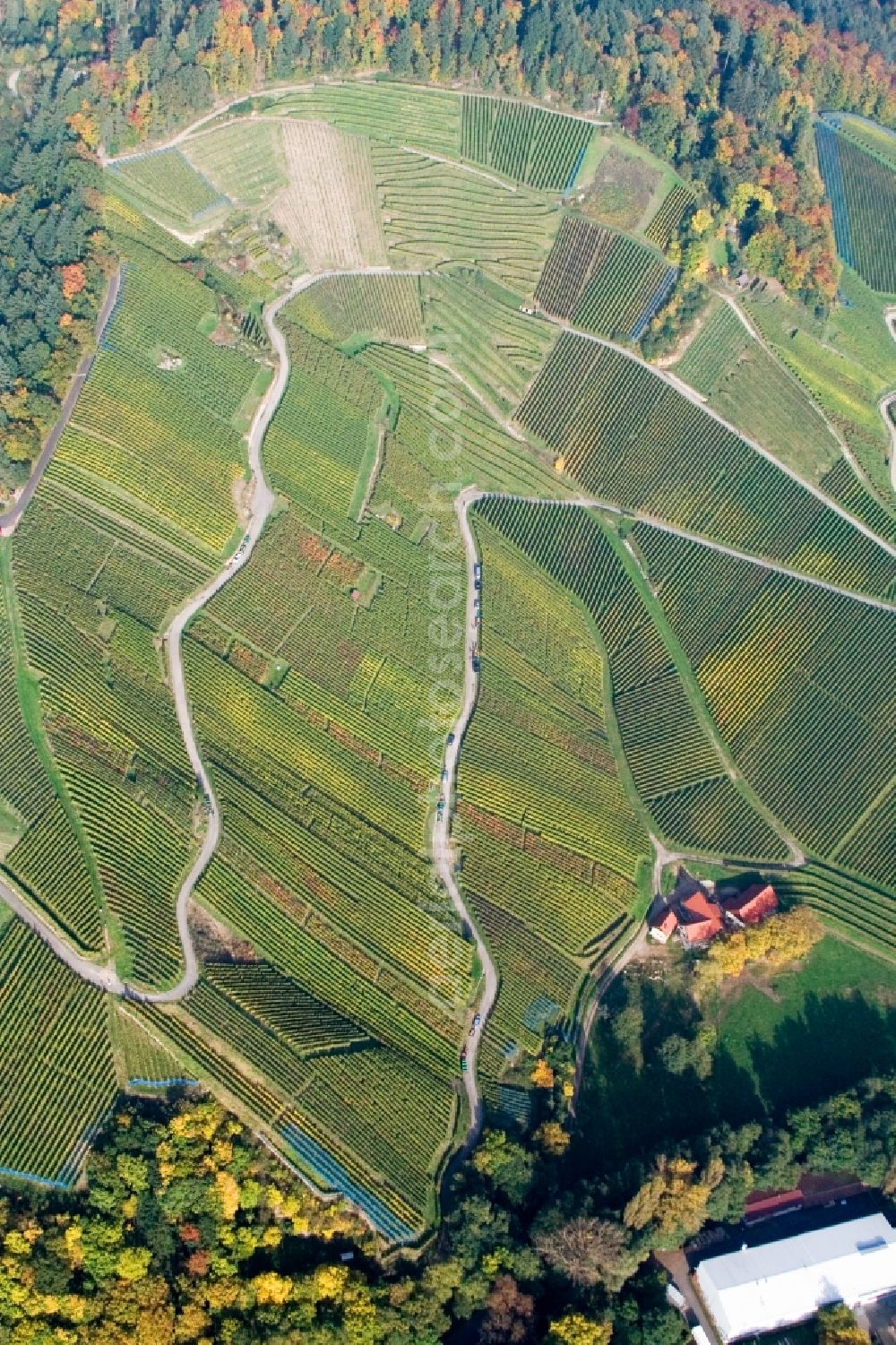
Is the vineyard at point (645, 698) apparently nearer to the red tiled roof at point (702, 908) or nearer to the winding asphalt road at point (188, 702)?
the winding asphalt road at point (188, 702)

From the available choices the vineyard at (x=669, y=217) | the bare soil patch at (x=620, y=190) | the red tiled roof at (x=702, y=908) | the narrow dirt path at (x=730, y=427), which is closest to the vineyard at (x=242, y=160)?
the narrow dirt path at (x=730, y=427)

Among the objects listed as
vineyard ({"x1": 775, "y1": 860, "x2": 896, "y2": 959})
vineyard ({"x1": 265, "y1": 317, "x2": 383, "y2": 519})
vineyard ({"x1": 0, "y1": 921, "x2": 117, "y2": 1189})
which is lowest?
vineyard ({"x1": 0, "y1": 921, "x2": 117, "y2": 1189})

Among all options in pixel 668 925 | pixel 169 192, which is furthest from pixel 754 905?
pixel 169 192

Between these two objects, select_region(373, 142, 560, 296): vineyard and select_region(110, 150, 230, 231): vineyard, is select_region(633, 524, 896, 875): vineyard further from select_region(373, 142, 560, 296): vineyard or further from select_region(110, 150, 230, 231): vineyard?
select_region(110, 150, 230, 231): vineyard

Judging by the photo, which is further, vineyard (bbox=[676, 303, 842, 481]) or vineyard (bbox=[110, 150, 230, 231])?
vineyard (bbox=[110, 150, 230, 231])

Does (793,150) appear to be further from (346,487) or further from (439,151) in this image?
(346,487)

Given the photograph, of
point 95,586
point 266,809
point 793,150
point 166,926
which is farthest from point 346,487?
point 793,150

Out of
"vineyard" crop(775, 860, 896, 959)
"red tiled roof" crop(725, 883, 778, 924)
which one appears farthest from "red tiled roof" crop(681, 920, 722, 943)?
"vineyard" crop(775, 860, 896, 959)
